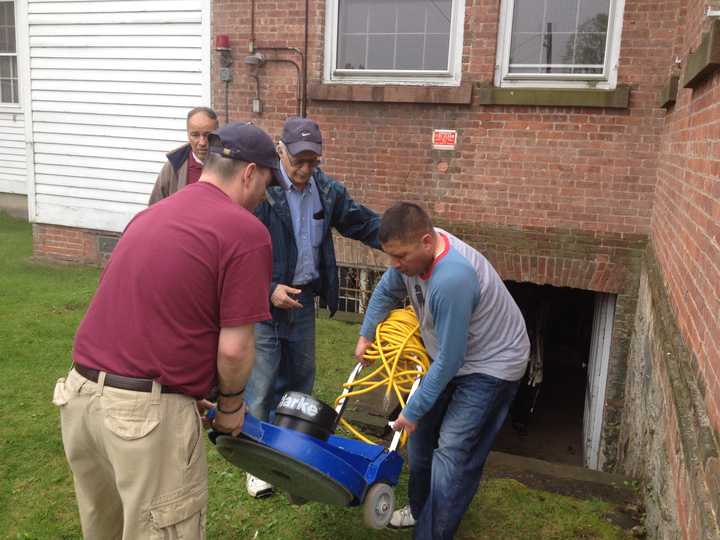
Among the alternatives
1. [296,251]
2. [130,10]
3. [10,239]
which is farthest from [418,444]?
[10,239]

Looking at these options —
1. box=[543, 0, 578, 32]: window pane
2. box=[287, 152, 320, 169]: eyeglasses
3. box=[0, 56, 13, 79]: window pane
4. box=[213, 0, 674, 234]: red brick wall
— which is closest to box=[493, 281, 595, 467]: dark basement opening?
box=[213, 0, 674, 234]: red brick wall

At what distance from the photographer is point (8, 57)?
1358 centimetres

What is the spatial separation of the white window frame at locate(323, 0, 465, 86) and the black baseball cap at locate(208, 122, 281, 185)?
4559 mm

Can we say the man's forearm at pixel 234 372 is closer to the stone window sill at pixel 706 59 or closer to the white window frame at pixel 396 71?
the stone window sill at pixel 706 59

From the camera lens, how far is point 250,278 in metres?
2.31

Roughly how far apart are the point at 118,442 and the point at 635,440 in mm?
3796

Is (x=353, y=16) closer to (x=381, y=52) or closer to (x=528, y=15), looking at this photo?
(x=381, y=52)

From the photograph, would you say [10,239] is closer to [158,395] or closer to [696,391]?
[158,395]

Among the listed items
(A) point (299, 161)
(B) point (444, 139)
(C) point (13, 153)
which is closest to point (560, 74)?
(B) point (444, 139)

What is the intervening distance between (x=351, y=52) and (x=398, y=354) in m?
4.83

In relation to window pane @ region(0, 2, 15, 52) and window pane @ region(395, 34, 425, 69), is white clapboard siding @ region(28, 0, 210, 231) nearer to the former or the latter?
window pane @ region(395, 34, 425, 69)

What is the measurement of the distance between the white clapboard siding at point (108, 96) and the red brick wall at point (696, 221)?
5.49 metres

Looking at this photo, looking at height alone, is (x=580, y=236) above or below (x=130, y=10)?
below

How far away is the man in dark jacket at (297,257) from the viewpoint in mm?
3604
